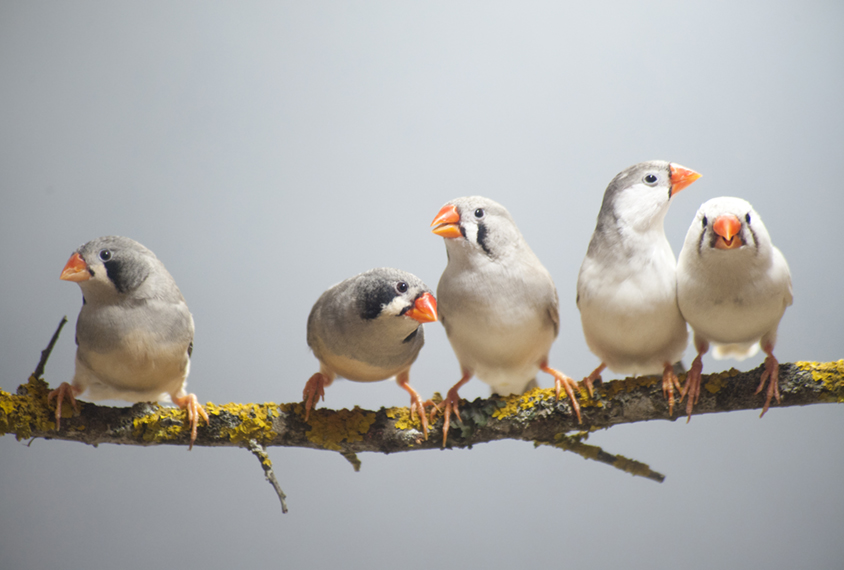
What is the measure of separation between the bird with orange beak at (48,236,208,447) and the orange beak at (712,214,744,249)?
1.83m

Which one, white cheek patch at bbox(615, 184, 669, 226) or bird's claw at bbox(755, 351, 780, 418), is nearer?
bird's claw at bbox(755, 351, 780, 418)

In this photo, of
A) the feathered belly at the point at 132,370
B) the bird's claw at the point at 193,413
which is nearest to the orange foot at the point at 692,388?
the bird's claw at the point at 193,413

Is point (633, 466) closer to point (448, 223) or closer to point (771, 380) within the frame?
point (771, 380)

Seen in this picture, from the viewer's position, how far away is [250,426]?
2.02 m

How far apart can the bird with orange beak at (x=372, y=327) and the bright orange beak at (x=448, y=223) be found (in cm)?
21

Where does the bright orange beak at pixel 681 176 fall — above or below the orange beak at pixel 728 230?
above

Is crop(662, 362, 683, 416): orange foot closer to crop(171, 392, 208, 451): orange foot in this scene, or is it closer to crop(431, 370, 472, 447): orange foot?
crop(431, 370, 472, 447): orange foot

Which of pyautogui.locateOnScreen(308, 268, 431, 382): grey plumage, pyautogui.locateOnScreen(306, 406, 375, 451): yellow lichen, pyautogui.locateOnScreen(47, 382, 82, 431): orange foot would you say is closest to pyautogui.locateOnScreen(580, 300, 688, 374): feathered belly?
pyautogui.locateOnScreen(308, 268, 431, 382): grey plumage

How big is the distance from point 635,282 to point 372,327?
2.99ft

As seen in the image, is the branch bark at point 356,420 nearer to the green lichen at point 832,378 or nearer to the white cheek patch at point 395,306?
the green lichen at point 832,378

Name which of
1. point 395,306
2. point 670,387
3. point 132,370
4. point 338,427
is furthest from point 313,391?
point 670,387

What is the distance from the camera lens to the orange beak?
1619mm

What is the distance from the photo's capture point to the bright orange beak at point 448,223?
6.23 feet

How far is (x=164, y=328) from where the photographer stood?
6.59 feet
